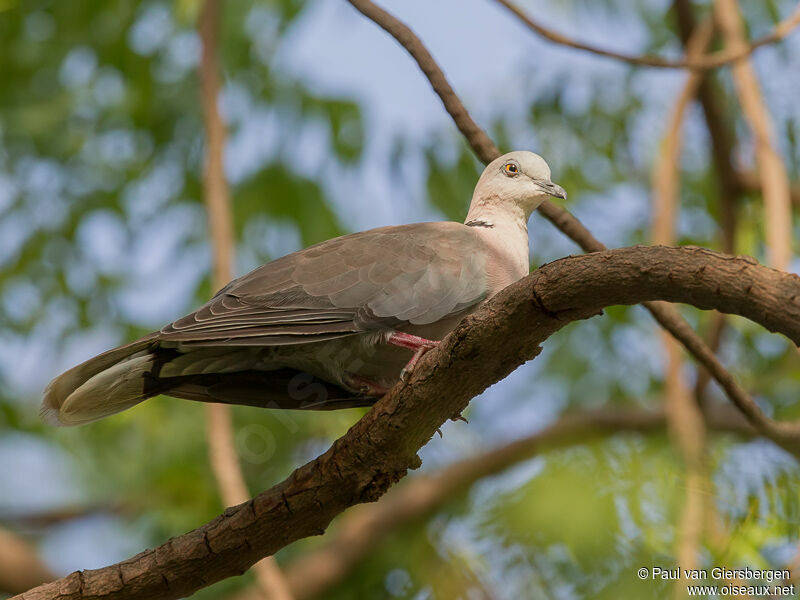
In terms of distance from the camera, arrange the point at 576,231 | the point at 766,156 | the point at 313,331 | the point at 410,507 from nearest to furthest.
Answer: the point at 313,331
the point at 576,231
the point at 766,156
the point at 410,507

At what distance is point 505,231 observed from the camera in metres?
4.04

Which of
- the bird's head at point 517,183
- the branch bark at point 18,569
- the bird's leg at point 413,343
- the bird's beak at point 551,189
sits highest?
the branch bark at point 18,569

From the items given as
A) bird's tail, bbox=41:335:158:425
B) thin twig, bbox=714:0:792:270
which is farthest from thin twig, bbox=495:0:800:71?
bird's tail, bbox=41:335:158:425

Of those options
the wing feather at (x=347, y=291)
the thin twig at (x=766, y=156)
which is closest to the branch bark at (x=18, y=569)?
the wing feather at (x=347, y=291)

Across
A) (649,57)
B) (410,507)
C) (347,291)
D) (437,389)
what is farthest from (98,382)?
(410,507)

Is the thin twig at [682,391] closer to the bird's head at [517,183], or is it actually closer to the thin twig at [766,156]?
the thin twig at [766,156]

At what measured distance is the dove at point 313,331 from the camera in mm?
3277

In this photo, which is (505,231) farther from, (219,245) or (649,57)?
(219,245)

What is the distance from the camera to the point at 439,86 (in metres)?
3.72

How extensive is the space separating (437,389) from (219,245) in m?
2.50

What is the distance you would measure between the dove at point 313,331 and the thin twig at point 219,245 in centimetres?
103

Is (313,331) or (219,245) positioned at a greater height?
(219,245)

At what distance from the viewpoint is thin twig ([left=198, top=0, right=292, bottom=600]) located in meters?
4.44

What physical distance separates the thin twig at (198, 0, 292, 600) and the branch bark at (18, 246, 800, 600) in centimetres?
114
